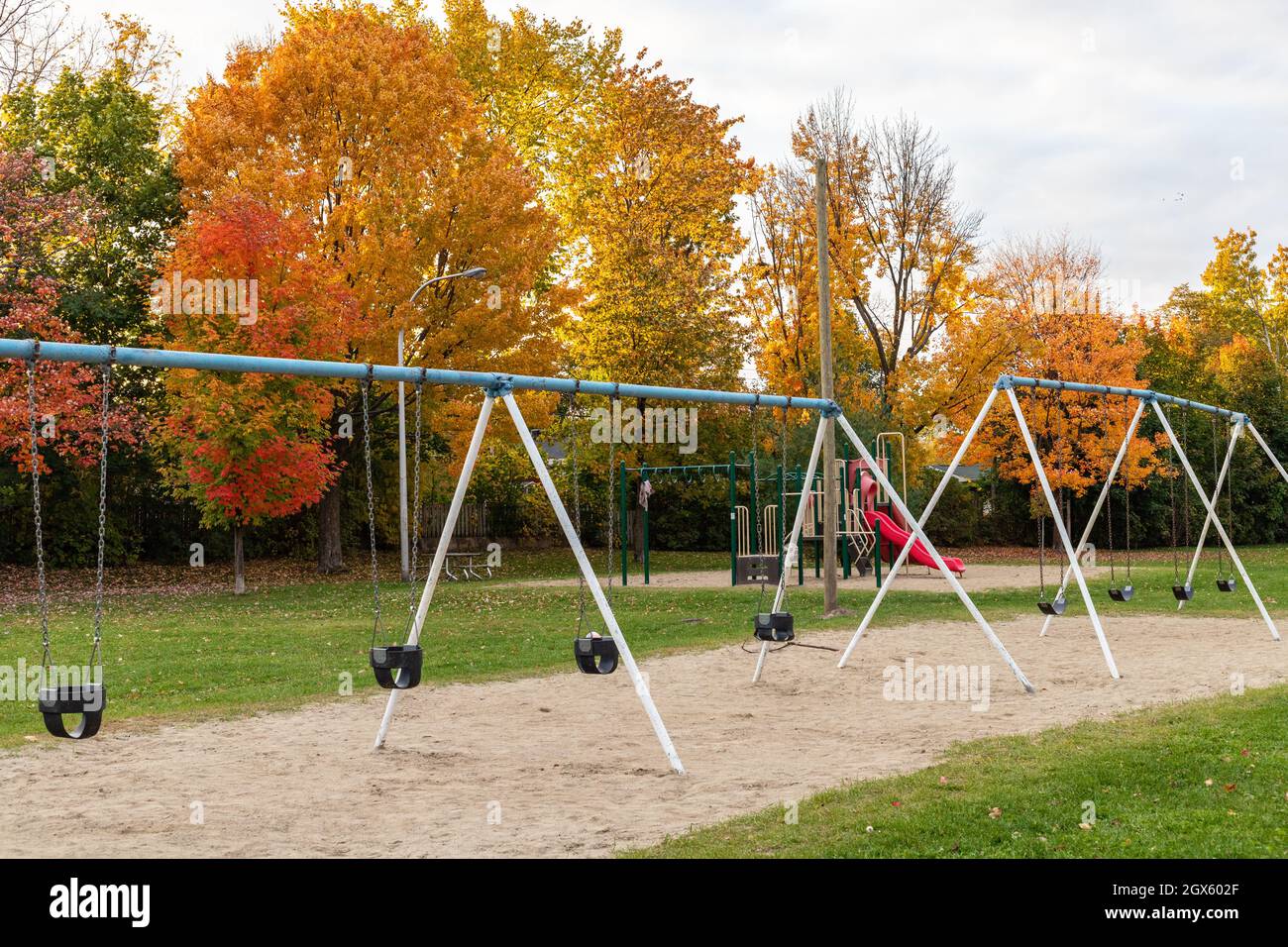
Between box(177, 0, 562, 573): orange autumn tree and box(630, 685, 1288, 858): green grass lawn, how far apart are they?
64.1 feet

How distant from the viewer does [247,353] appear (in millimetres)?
21688

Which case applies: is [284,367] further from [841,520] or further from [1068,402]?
[1068,402]

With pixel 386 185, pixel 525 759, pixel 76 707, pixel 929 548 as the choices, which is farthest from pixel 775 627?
pixel 386 185

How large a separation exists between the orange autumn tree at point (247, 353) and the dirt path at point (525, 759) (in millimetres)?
11593

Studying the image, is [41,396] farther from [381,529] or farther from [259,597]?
[381,529]

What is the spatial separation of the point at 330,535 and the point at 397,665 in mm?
→ 21465

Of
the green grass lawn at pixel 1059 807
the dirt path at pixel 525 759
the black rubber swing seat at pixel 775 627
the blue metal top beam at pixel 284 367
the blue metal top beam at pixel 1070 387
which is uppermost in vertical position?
the blue metal top beam at pixel 1070 387

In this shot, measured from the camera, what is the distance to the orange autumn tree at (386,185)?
2538cm

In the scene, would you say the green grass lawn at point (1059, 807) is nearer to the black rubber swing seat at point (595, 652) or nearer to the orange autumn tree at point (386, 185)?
the black rubber swing seat at point (595, 652)

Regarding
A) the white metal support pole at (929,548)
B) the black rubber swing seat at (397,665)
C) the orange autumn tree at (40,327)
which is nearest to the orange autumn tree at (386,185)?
the orange autumn tree at (40,327)

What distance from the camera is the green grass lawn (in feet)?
18.3
